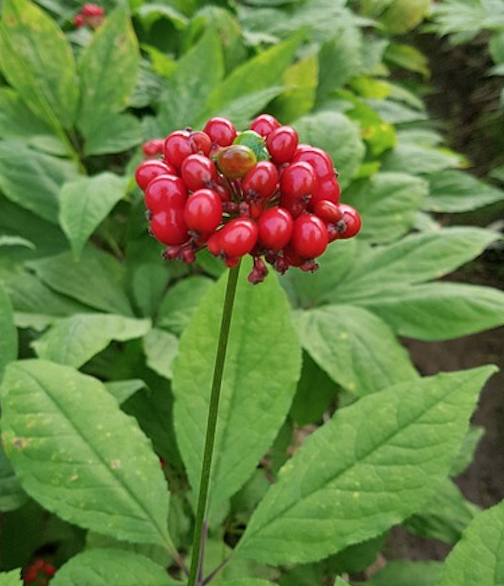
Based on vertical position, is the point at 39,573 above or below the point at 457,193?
below

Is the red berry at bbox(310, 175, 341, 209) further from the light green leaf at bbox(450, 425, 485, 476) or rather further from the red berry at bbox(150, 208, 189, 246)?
the light green leaf at bbox(450, 425, 485, 476)

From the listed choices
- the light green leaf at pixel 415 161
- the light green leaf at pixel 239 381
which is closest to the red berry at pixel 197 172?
the light green leaf at pixel 239 381

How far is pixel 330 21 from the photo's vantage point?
2537mm

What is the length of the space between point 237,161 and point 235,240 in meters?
0.09

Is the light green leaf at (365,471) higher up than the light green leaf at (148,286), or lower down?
higher up

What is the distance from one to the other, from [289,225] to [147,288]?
99 cm

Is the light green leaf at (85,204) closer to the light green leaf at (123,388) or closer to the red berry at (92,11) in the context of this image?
the light green leaf at (123,388)

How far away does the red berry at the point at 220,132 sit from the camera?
2.40 ft

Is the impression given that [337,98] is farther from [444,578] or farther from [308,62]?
[444,578]

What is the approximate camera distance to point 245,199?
2.19 feet

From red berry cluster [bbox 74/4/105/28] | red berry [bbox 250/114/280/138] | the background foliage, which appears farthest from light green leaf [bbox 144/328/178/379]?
red berry cluster [bbox 74/4/105/28]

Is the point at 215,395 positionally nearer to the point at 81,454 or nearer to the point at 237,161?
the point at 237,161

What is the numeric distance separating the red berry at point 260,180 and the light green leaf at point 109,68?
1.34 metres

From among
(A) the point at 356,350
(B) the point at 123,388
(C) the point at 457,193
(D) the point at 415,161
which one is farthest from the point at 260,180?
(C) the point at 457,193
